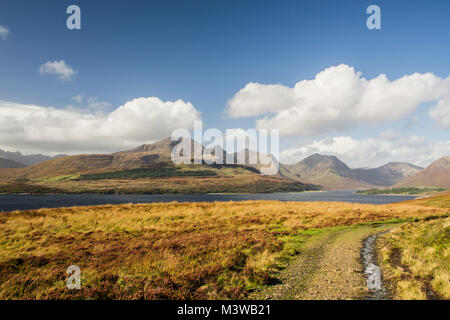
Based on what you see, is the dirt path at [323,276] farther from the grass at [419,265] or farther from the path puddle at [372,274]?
the grass at [419,265]

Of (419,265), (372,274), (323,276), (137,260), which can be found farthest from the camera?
(137,260)

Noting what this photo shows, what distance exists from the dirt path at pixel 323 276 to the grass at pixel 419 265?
4.52ft

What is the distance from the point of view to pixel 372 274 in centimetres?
1153

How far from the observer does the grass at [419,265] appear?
29.4 ft

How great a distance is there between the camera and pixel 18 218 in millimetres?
28328

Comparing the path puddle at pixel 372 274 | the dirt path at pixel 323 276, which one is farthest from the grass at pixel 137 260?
the path puddle at pixel 372 274

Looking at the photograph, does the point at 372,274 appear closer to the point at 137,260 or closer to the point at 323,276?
the point at 323,276

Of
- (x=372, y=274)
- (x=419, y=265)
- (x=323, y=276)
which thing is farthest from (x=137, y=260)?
(x=419, y=265)

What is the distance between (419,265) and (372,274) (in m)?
2.37

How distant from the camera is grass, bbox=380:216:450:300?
896 centimetres

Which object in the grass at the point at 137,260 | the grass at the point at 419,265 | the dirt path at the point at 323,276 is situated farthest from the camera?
the grass at the point at 137,260
